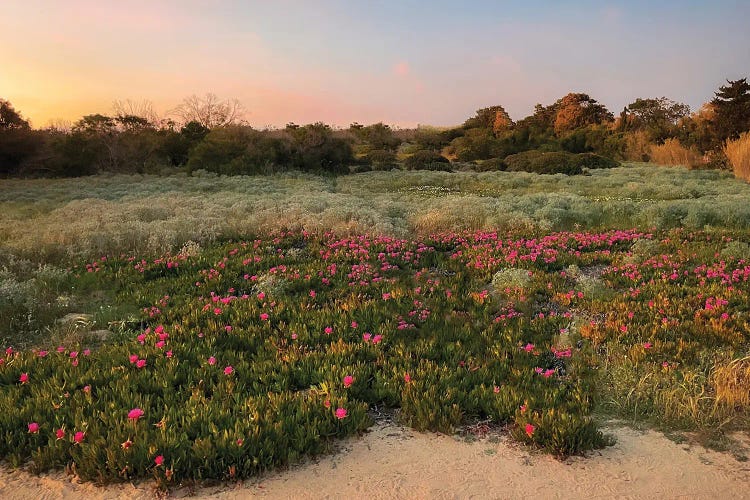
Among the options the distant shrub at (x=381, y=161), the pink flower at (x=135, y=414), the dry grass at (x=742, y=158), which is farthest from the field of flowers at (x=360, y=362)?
the distant shrub at (x=381, y=161)

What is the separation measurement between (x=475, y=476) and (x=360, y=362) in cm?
201

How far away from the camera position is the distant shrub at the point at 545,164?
36531 millimetres

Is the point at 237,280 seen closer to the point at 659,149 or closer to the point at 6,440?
the point at 6,440

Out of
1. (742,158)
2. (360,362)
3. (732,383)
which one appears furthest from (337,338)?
(742,158)

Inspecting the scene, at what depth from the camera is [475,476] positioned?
402 cm

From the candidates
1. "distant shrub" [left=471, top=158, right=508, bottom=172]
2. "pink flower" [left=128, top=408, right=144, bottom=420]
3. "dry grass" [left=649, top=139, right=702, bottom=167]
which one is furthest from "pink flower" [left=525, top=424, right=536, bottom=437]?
"dry grass" [left=649, top=139, right=702, bottom=167]

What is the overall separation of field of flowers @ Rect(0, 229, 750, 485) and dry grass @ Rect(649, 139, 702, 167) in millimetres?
34864

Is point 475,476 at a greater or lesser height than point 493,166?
lesser

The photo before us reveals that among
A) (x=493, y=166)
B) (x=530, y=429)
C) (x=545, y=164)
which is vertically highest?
(x=545, y=164)

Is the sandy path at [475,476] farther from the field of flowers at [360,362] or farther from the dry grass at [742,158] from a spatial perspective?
the dry grass at [742,158]

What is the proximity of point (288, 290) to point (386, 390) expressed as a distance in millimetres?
3688

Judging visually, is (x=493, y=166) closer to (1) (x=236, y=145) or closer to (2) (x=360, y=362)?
(1) (x=236, y=145)

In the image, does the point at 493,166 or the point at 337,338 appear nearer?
the point at 337,338

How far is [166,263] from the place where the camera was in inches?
400
